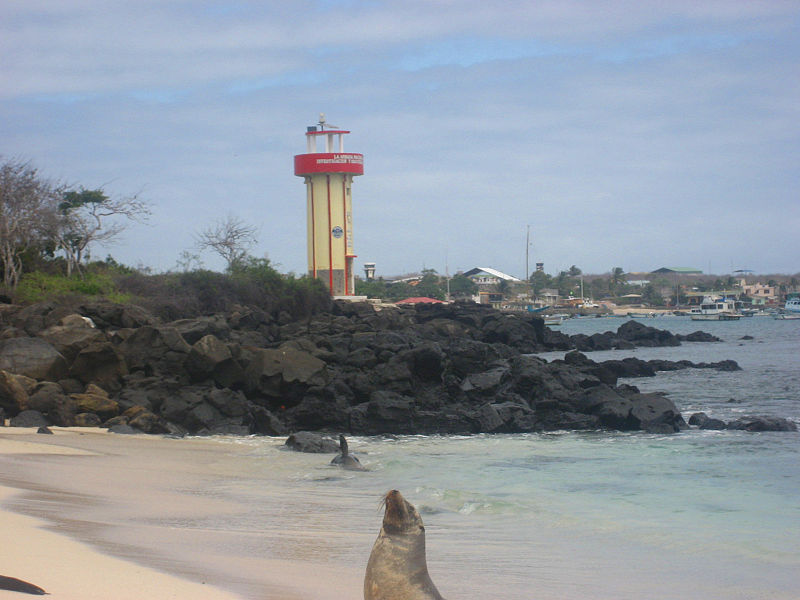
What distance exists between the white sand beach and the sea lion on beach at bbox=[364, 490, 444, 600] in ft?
3.34

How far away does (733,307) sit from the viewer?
292 feet

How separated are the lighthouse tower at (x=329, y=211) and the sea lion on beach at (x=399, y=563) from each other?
3849cm

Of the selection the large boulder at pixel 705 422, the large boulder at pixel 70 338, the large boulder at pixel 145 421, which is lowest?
the large boulder at pixel 705 422

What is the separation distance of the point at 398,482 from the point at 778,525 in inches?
160

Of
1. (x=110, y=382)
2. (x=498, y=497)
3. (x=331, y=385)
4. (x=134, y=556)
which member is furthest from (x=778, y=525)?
(x=110, y=382)

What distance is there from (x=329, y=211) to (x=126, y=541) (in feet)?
122

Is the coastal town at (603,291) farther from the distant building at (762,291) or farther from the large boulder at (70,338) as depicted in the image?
the large boulder at (70,338)

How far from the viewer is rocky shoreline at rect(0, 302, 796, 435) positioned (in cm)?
1360

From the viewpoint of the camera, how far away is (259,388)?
15438 millimetres

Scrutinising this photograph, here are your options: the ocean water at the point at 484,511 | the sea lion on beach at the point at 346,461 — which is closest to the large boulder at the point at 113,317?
the ocean water at the point at 484,511

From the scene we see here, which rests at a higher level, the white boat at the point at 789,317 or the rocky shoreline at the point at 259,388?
the rocky shoreline at the point at 259,388

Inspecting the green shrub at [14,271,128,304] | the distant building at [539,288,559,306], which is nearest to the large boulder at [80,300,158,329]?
the green shrub at [14,271,128,304]

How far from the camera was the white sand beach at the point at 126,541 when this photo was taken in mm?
4832

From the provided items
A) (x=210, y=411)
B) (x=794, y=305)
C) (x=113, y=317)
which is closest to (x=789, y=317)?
(x=794, y=305)
